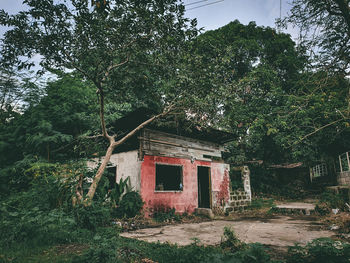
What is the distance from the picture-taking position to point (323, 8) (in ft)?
19.3

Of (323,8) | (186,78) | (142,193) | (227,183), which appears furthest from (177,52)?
(227,183)

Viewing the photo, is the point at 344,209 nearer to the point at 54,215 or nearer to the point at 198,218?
the point at 198,218

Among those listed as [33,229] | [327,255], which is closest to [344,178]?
[327,255]

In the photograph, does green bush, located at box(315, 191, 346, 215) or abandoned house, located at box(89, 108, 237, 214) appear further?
abandoned house, located at box(89, 108, 237, 214)

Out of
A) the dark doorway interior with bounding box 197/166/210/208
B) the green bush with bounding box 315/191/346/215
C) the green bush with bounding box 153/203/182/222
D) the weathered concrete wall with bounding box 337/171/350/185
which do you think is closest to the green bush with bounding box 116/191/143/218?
the green bush with bounding box 153/203/182/222

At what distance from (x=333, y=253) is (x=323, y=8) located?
6.30 m

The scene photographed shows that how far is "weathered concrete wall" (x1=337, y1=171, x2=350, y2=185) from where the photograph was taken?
46.6 ft

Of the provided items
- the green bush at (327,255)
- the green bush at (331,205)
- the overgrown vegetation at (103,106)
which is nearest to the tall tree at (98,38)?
the overgrown vegetation at (103,106)

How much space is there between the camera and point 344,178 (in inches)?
581

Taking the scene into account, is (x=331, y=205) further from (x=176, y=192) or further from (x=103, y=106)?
(x=103, y=106)

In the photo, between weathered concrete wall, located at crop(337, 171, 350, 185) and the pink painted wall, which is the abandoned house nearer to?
the pink painted wall

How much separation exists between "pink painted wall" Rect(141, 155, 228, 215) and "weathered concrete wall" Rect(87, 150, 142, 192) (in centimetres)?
22

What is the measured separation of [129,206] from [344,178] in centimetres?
1530

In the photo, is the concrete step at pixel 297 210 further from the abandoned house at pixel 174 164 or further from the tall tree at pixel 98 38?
the tall tree at pixel 98 38
